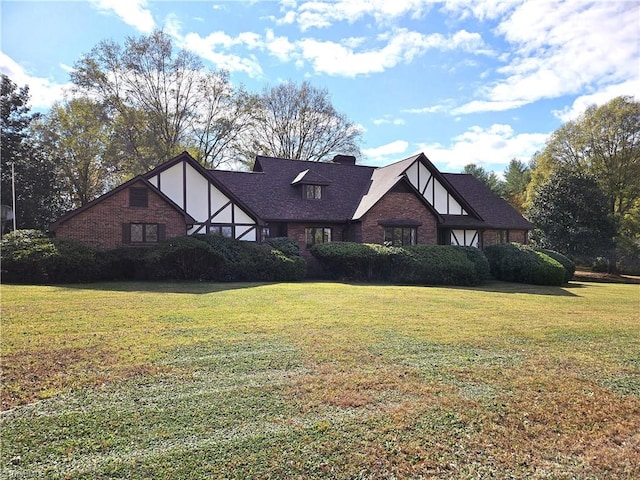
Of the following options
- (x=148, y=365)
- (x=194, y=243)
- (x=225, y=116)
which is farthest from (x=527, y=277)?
(x=225, y=116)

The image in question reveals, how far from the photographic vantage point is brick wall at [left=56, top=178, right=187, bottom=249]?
56.5 ft

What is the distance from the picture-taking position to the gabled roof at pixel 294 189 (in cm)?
2273

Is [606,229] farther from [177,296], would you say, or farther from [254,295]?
[177,296]

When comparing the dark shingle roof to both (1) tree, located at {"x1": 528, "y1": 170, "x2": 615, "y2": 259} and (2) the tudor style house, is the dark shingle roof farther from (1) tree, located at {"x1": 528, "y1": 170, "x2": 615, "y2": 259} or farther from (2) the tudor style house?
(1) tree, located at {"x1": 528, "y1": 170, "x2": 615, "y2": 259}

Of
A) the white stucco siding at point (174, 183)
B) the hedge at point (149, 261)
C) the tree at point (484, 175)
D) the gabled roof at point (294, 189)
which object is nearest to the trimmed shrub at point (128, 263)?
the hedge at point (149, 261)

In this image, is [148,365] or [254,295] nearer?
[148,365]

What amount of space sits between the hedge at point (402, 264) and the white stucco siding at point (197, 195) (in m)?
5.73

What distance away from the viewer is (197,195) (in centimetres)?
1988

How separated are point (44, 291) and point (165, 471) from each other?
430 inches

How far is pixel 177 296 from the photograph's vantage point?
10906 millimetres

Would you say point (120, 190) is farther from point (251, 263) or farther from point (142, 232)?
point (251, 263)

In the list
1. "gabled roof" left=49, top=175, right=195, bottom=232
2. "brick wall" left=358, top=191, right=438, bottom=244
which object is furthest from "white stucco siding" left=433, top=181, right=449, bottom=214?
"gabled roof" left=49, top=175, right=195, bottom=232

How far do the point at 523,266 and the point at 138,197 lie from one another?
17.6 meters

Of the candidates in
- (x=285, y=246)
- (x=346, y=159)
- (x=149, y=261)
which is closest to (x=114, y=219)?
(x=149, y=261)
